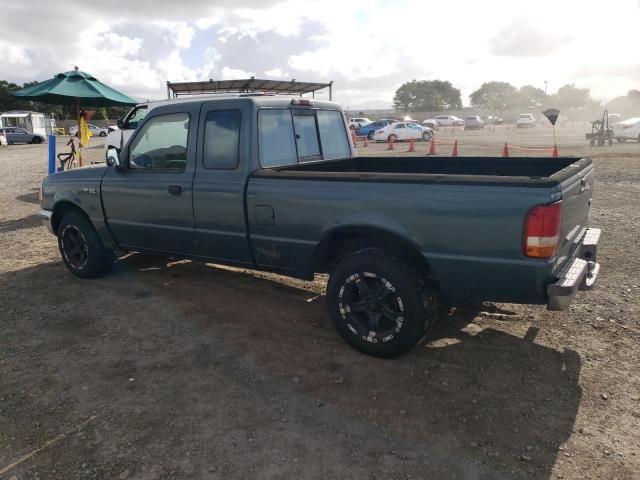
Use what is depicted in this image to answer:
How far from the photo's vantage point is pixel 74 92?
1012cm

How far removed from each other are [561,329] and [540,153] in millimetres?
17219

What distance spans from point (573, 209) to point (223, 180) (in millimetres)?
2764

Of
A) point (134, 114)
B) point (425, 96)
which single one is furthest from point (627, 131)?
point (425, 96)

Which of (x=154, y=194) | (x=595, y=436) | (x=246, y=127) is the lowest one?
(x=595, y=436)

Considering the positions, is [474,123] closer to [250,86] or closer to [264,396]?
[250,86]

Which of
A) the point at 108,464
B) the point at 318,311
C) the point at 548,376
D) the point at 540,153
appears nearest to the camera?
the point at 108,464

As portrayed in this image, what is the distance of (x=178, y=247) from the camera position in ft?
15.8

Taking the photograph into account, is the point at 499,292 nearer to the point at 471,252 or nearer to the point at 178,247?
the point at 471,252

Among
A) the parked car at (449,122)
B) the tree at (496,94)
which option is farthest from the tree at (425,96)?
the parked car at (449,122)

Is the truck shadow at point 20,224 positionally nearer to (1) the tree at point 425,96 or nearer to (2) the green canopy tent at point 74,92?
(2) the green canopy tent at point 74,92

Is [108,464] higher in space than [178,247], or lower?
lower

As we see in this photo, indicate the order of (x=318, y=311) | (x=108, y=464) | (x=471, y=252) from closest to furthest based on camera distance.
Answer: (x=108, y=464) < (x=471, y=252) < (x=318, y=311)

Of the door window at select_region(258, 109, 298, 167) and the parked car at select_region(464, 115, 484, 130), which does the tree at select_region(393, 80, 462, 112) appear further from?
the door window at select_region(258, 109, 298, 167)

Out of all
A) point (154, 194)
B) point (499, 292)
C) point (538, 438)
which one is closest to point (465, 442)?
point (538, 438)
